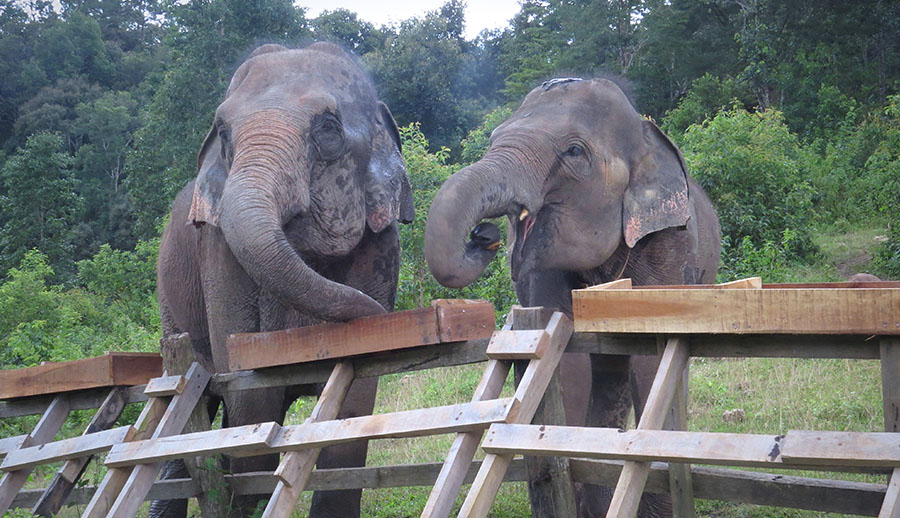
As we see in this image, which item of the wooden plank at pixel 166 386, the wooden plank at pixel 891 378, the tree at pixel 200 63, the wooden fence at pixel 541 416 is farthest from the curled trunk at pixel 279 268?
the tree at pixel 200 63

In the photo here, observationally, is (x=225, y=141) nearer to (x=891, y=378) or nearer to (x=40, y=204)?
(x=891, y=378)

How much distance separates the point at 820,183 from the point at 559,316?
41.5ft

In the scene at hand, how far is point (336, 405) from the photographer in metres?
3.98

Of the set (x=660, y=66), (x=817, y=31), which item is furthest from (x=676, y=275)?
(x=660, y=66)

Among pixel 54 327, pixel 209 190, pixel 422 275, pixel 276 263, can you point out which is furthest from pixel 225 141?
pixel 54 327

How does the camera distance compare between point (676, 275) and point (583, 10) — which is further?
point (583, 10)

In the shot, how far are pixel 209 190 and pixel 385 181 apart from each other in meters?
0.83

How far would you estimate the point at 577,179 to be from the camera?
5043 mm

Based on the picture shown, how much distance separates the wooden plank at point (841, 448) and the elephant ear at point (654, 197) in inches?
94.6

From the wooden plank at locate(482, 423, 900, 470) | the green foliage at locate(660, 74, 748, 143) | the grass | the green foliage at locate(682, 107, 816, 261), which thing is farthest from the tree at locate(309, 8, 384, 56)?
the wooden plank at locate(482, 423, 900, 470)

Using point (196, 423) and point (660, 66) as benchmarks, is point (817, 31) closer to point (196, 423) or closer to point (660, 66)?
point (660, 66)

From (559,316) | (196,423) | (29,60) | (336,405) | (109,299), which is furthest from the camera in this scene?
(29,60)

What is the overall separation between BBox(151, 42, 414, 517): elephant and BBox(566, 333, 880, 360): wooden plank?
1.03m

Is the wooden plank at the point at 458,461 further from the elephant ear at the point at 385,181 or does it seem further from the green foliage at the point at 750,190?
the green foliage at the point at 750,190
